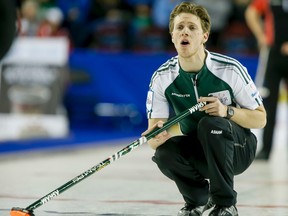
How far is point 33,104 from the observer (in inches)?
384

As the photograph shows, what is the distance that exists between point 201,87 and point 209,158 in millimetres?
416

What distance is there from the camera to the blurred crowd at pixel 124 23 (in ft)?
39.3

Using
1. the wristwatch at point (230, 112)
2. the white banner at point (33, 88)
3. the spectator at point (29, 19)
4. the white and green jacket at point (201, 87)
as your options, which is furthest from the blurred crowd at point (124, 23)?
the wristwatch at point (230, 112)

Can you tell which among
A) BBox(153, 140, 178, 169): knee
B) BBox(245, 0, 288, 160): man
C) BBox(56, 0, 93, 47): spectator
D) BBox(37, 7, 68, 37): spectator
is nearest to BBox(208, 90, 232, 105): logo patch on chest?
BBox(153, 140, 178, 169): knee

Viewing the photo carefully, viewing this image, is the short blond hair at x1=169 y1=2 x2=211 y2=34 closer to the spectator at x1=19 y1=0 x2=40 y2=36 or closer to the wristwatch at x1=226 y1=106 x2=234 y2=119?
the wristwatch at x1=226 y1=106 x2=234 y2=119

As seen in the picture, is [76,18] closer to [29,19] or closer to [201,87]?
[29,19]

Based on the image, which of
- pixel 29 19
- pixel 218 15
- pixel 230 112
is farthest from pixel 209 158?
pixel 218 15

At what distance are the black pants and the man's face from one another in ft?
1.26

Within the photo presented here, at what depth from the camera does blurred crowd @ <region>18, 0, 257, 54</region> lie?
11969 millimetres

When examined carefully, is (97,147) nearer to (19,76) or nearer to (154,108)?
(19,76)

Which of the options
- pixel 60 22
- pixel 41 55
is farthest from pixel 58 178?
pixel 60 22

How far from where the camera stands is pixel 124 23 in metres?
13.0

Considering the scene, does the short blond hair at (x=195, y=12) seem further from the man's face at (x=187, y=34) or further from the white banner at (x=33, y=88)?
the white banner at (x=33, y=88)

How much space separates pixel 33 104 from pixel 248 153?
5365mm
